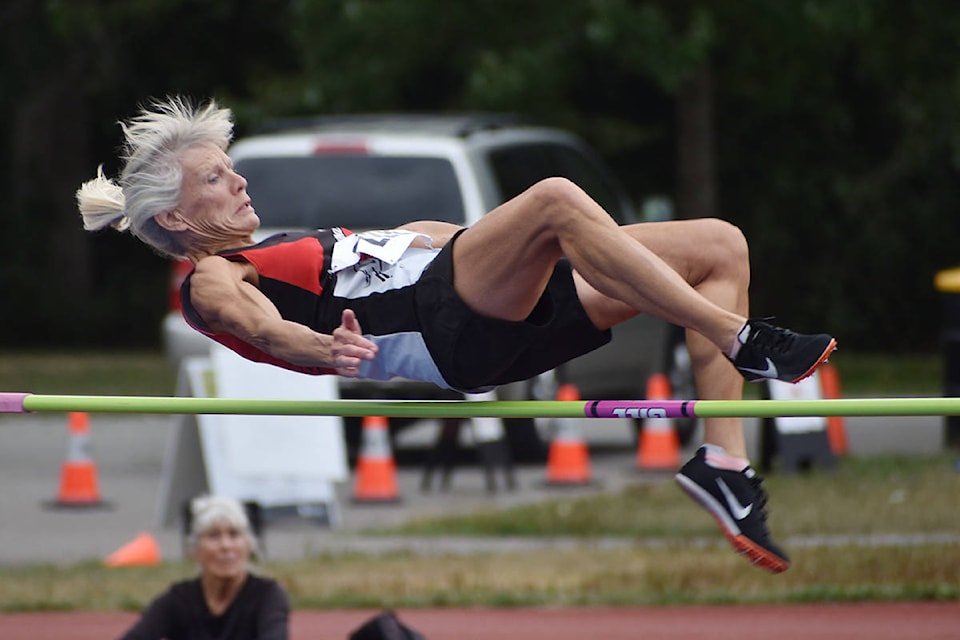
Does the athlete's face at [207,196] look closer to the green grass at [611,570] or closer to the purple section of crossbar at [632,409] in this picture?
the purple section of crossbar at [632,409]

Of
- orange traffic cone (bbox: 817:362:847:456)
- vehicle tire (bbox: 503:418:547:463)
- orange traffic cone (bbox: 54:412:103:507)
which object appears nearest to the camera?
orange traffic cone (bbox: 54:412:103:507)

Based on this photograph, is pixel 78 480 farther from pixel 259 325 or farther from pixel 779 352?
pixel 779 352

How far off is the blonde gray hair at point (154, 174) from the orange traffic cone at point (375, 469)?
5.55 metres

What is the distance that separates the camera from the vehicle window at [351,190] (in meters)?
11.1

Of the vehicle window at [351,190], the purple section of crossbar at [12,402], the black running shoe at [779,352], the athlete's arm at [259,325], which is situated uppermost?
the vehicle window at [351,190]

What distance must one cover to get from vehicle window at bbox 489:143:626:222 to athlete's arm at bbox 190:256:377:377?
6290 mm

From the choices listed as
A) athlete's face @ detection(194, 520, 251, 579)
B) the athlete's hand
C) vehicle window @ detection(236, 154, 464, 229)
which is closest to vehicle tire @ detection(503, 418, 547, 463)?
vehicle window @ detection(236, 154, 464, 229)

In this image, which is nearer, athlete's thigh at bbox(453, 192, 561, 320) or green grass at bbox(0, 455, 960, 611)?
athlete's thigh at bbox(453, 192, 561, 320)

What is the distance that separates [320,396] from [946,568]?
349 centimetres

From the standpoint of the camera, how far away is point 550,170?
12492 mm

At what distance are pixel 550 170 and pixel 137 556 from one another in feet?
14.3

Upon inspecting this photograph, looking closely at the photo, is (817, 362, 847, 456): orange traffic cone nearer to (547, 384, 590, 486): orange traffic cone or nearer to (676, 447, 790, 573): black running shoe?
(547, 384, 590, 486): orange traffic cone

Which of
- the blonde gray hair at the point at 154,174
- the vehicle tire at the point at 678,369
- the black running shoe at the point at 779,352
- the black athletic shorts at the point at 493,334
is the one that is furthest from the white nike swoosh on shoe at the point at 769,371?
the vehicle tire at the point at 678,369

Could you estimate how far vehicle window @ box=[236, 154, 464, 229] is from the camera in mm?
11133
